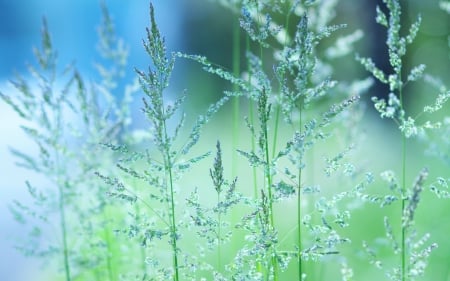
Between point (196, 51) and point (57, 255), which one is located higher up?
point (196, 51)

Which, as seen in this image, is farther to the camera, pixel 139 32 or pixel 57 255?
pixel 139 32

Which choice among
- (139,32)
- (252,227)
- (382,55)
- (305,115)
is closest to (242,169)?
(382,55)

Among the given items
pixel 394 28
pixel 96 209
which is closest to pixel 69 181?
pixel 96 209

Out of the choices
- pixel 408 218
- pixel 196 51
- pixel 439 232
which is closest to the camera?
pixel 408 218

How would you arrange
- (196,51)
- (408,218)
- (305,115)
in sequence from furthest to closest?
1. (196,51)
2. (305,115)
3. (408,218)

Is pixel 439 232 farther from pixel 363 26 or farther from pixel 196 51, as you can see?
pixel 196 51

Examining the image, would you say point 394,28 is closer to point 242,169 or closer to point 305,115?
point 305,115

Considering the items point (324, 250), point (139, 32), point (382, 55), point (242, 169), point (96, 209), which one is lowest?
point (324, 250)
